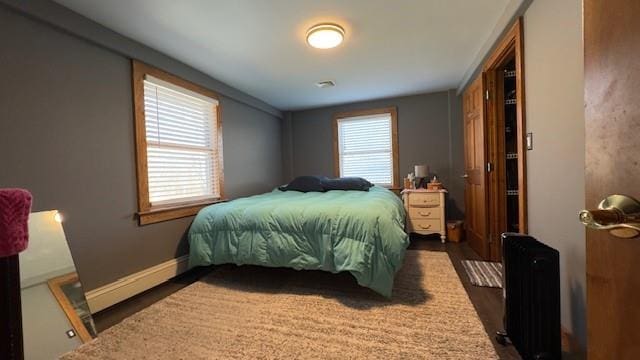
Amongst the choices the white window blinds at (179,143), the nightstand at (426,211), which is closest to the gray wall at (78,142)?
the white window blinds at (179,143)

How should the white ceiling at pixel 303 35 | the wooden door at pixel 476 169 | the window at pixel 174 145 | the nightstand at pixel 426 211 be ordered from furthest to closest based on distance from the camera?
1. the nightstand at pixel 426 211
2. the wooden door at pixel 476 169
3. the window at pixel 174 145
4. the white ceiling at pixel 303 35

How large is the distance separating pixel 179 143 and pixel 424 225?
3228 mm

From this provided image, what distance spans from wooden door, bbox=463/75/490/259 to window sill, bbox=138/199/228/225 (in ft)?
10.1

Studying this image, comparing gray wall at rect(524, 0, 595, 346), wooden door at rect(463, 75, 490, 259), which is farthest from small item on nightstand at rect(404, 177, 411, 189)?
gray wall at rect(524, 0, 595, 346)

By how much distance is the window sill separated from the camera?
244 cm

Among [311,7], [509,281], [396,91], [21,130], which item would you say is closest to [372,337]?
[509,281]

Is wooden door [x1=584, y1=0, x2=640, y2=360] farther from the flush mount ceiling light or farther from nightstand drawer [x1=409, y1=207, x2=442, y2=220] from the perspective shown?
nightstand drawer [x1=409, y1=207, x2=442, y2=220]

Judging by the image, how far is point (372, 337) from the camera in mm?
1596

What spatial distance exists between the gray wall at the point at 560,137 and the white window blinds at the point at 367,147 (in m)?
2.70

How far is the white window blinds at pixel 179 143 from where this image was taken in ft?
8.42

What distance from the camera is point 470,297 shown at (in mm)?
2072

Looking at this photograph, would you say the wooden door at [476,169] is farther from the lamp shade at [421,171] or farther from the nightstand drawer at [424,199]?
the lamp shade at [421,171]

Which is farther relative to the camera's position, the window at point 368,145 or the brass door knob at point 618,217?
the window at point 368,145

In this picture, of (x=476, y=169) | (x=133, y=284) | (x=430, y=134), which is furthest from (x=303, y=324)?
(x=430, y=134)
